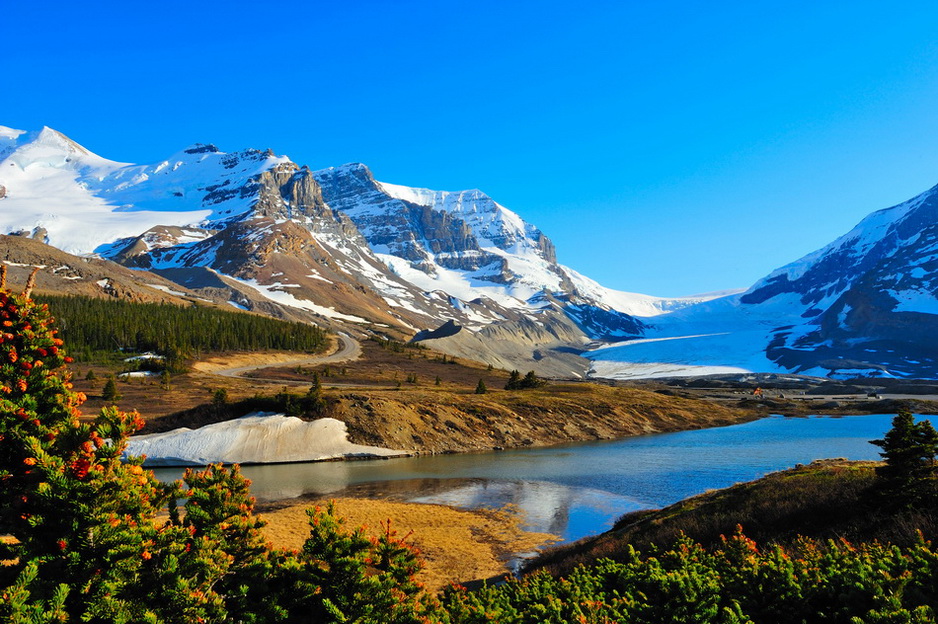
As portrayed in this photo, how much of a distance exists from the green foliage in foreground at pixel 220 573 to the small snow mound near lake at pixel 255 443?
5321cm

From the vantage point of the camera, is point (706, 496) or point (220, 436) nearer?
point (706, 496)

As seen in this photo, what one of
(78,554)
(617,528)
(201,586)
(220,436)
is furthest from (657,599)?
(220,436)

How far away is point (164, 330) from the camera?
145250mm

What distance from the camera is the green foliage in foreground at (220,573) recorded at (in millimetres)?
10102

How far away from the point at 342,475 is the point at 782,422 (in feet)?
296

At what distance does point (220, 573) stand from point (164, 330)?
504ft

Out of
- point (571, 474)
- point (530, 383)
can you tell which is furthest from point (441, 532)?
point (530, 383)

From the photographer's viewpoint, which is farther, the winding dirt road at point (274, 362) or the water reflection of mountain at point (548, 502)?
the winding dirt road at point (274, 362)

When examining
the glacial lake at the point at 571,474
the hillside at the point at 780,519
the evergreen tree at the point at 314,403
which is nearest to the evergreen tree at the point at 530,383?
the glacial lake at the point at 571,474

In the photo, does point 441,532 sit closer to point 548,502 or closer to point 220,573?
point 548,502

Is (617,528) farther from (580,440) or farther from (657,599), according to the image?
(580,440)

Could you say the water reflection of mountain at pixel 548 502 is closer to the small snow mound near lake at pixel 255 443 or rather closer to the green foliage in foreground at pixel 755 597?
the green foliage in foreground at pixel 755 597

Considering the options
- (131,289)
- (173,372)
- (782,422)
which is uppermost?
(131,289)

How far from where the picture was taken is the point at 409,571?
37.0 feet
